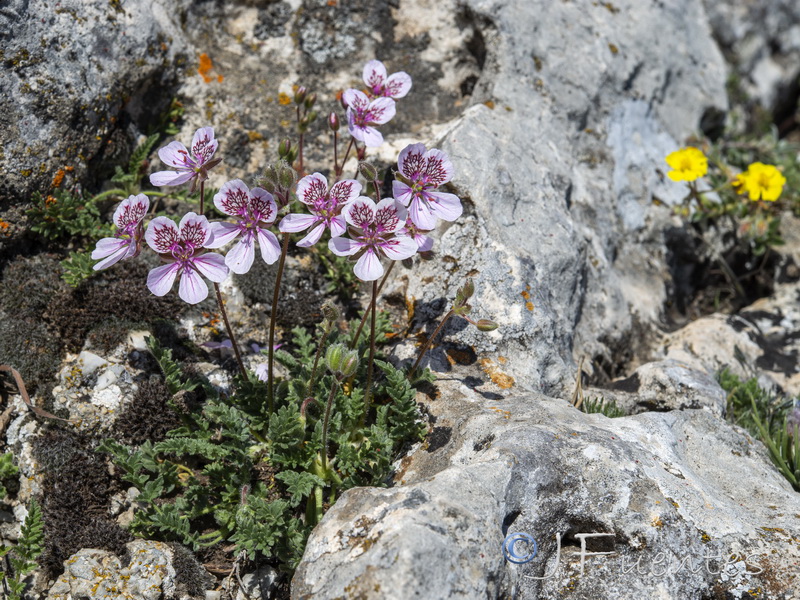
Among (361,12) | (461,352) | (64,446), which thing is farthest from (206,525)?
(361,12)

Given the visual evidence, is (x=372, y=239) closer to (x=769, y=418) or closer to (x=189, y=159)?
(x=189, y=159)

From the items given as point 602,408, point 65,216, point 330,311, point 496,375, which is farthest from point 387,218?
point 65,216

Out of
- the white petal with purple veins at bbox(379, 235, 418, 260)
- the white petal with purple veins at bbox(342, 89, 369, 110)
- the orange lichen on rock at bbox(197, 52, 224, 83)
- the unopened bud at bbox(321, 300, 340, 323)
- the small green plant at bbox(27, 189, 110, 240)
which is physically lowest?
the small green plant at bbox(27, 189, 110, 240)

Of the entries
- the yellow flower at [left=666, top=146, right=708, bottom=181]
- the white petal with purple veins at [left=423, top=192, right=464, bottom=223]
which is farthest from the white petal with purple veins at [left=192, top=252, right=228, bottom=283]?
the yellow flower at [left=666, top=146, right=708, bottom=181]

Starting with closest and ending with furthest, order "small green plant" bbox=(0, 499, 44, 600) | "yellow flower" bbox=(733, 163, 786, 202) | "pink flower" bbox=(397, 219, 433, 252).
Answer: "small green plant" bbox=(0, 499, 44, 600), "pink flower" bbox=(397, 219, 433, 252), "yellow flower" bbox=(733, 163, 786, 202)

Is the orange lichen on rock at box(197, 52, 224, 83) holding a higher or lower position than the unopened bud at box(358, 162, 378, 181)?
lower

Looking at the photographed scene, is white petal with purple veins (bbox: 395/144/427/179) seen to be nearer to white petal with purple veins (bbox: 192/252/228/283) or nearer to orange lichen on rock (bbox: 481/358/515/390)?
white petal with purple veins (bbox: 192/252/228/283)
